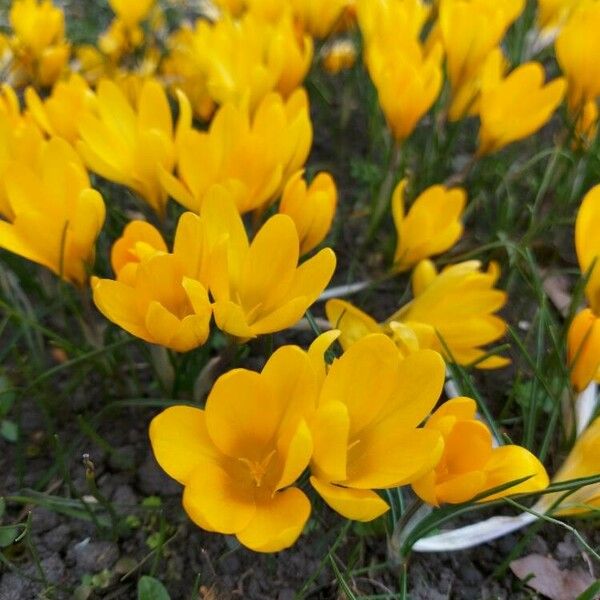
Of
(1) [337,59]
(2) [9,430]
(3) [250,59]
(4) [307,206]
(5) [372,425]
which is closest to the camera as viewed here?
(5) [372,425]

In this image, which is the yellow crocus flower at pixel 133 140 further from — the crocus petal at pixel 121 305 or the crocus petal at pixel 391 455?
the crocus petal at pixel 391 455

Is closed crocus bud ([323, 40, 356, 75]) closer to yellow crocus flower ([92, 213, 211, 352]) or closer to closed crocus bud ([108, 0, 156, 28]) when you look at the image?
closed crocus bud ([108, 0, 156, 28])

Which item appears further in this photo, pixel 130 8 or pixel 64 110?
pixel 130 8

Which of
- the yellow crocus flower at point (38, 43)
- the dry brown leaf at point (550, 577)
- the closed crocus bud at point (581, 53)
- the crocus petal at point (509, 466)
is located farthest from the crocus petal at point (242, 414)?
the yellow crocus flower at point (38, 43)

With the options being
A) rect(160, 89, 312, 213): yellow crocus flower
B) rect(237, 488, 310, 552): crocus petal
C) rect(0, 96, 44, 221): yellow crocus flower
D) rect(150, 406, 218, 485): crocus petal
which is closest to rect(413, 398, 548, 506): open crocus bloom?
rect(237, 488, 310, 552): crocus petal

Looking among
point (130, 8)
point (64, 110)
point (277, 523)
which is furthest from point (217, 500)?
point (130, 8)

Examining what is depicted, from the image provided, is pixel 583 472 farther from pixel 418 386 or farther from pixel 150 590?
pixel 150 590
